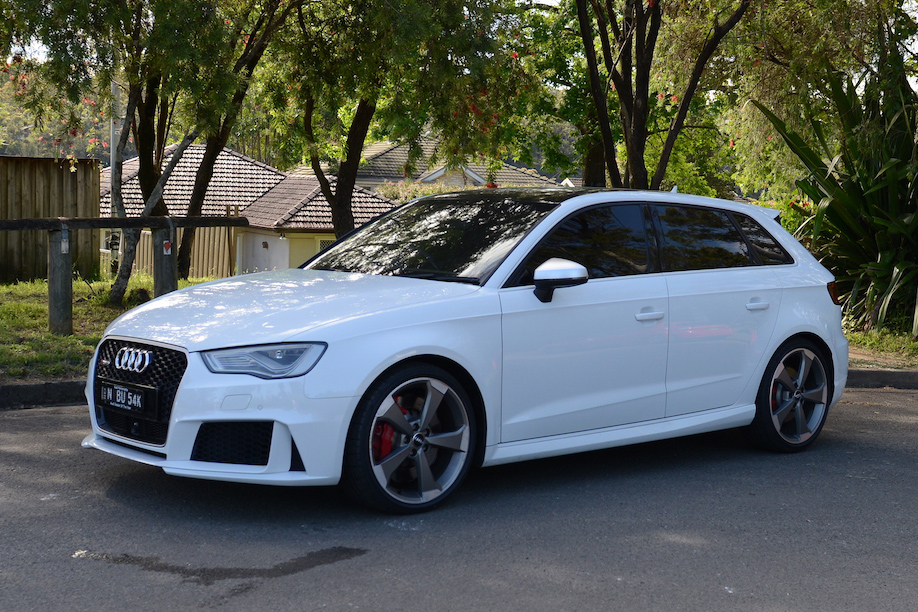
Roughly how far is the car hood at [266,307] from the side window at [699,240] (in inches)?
58.4

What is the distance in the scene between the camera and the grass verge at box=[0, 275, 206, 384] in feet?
25.7

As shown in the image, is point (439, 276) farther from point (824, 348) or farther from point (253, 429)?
point (824, 348)

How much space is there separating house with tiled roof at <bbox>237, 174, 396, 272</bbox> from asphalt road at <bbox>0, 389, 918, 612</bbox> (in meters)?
31.6

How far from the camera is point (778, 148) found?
14367 mm

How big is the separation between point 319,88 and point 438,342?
32.1ft

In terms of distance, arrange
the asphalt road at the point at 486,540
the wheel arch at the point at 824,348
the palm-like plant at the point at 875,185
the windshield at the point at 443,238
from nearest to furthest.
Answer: the asphalt road at the point at 486,540
the windshield at the point at 443,238
the wheel arch at the point at 824,348
the palm-like plant at the point at 875,185

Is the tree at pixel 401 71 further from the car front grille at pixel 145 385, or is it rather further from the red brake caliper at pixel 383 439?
the red brake caliper at pixel 383 439

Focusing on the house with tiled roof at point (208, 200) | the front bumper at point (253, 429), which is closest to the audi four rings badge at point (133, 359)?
the front bumper at point (253, 429)

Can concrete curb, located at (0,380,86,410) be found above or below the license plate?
below

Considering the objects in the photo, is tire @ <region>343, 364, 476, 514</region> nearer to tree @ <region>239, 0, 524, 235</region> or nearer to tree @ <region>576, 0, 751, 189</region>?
tree @ <region>239, 0, 524, 235</region>

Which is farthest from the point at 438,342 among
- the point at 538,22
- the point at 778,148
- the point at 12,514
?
the point at 538,22

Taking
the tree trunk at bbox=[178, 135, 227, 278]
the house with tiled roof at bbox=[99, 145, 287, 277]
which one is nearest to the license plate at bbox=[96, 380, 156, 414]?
the tree trunk at bbox=[178, 135, 227, 278]

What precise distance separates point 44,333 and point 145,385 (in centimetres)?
505

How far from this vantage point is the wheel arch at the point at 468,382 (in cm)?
486
